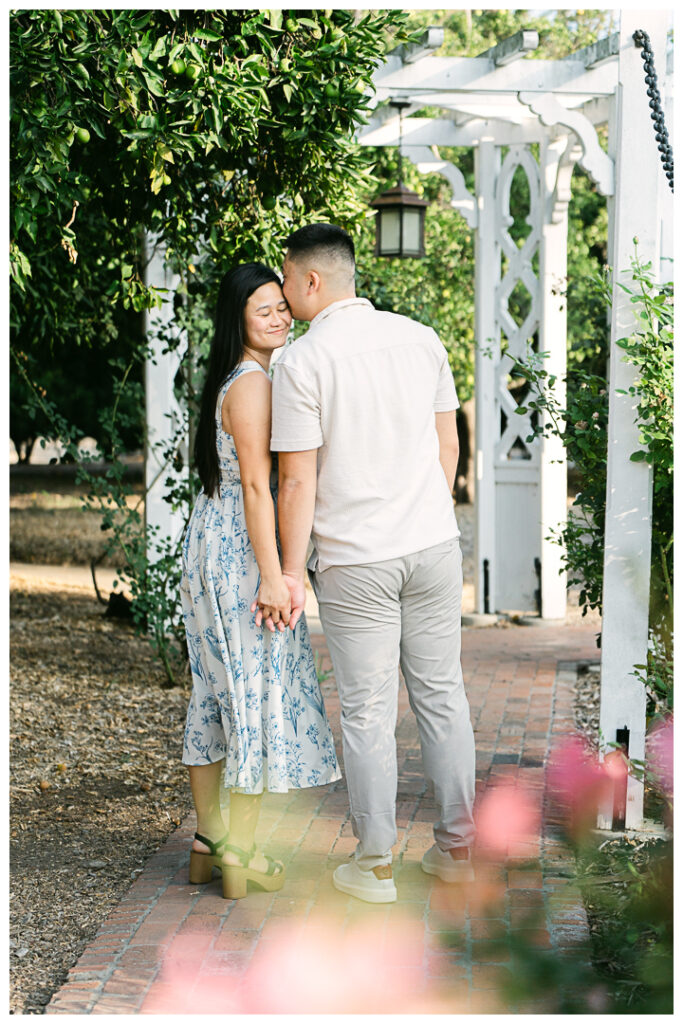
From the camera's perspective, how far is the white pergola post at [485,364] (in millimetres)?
8297

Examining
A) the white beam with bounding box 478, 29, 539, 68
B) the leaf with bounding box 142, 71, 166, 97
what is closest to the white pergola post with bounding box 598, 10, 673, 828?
the leaf with bounding box 142, 71, 166, 97

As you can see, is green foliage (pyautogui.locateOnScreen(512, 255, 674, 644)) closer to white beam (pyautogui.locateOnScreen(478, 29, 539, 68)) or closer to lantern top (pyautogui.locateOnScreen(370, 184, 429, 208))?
white beam (pyautogui.locateOnScreen(478, 29, 539, 68))

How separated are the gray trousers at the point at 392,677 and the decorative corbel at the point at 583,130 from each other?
395 cm

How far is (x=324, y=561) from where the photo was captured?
11.2 ft

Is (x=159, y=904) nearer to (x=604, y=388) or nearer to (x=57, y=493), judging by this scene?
(x=604, y=388)

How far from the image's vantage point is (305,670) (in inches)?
143

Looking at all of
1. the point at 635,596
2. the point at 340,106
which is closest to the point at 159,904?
the point at 635,596

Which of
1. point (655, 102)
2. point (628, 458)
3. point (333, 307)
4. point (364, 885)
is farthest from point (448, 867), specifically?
point (655, 102)

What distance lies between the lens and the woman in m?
3.40

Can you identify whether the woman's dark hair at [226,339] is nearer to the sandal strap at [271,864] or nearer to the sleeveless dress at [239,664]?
the sleeveless dress at [239,664]

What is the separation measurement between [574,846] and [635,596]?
881 mm

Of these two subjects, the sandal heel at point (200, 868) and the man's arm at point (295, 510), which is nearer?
the man's arm at point (295, 510)

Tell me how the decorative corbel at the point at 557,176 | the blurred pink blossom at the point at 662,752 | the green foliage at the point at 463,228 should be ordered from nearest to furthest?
1. the blurred pink blossom at the point at 662,752
2. the decorative corbel at the point at 557,176
3. the green foliage at the point at 463,228

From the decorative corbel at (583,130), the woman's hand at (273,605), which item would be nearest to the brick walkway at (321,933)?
the woman's hand at (273,605)
